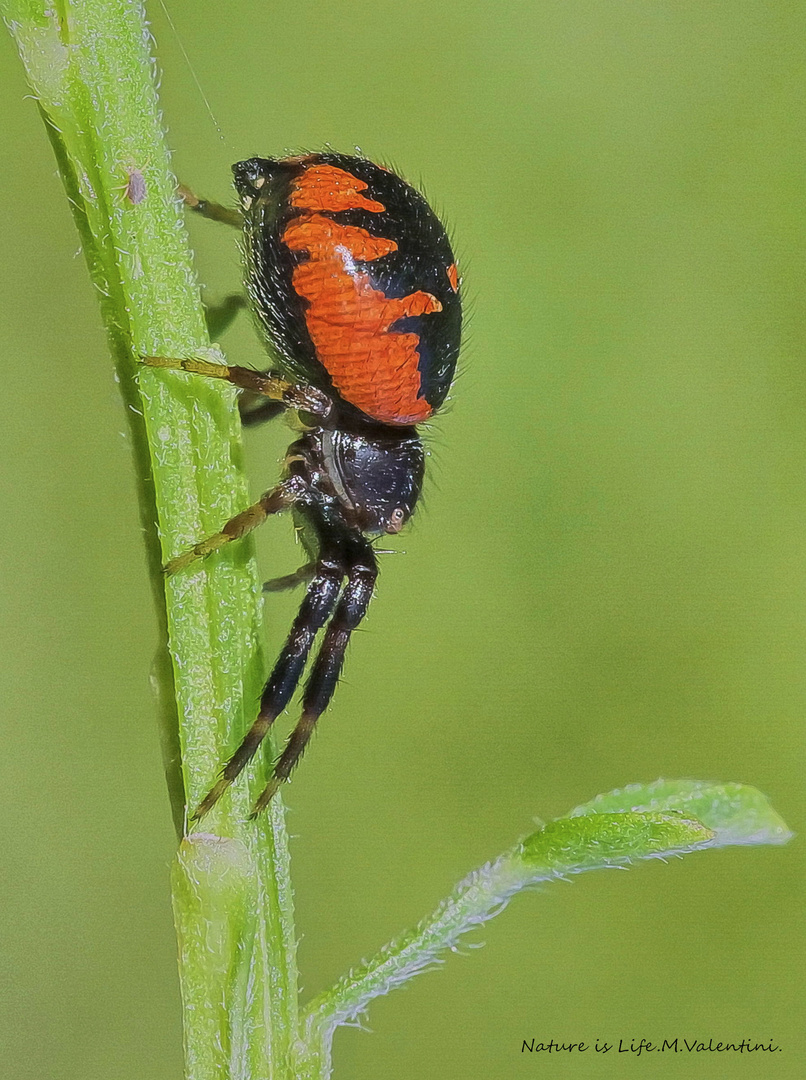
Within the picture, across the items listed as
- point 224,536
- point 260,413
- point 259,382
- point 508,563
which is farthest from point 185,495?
point 508,563

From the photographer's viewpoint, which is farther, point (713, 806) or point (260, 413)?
point (260, 413)

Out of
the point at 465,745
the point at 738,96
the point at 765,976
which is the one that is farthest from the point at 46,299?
the point at 765,976

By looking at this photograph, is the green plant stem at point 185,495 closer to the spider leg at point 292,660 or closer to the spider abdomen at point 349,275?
the spider leg at point 292,660

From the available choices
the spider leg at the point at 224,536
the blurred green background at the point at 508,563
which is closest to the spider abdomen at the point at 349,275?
the spider leg at the point at 224,536

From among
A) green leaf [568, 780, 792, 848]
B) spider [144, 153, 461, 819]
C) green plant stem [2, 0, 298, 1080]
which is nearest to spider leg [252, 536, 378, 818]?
spider [144, 153, 461, 819]

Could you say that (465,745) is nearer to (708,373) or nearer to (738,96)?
(708,373)

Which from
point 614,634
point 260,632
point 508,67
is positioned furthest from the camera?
point 508,67

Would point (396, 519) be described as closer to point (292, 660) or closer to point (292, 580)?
point (292, 580)
